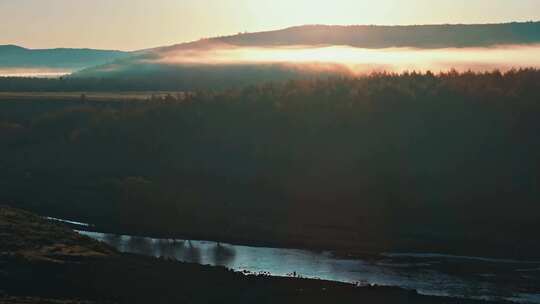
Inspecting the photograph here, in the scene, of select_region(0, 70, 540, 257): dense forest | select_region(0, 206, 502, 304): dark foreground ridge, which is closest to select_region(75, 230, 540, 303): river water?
select_region(0, 206, 502, 304): dark foreground ridge

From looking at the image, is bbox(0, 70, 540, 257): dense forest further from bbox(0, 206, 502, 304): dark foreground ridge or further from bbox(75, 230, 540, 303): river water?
bbox(0, 206, 502, 304): dark foreground ridge

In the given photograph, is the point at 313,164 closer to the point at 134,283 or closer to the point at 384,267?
the point at 384,267

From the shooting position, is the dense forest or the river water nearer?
the river water

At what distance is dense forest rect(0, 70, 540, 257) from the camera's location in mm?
83312

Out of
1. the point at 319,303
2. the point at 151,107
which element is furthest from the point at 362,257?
the point at 151,107

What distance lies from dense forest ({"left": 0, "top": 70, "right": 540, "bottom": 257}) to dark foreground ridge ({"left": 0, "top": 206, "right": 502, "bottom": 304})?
16859mm

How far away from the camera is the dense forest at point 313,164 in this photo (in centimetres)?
8331

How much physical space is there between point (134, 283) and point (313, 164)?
49680mm

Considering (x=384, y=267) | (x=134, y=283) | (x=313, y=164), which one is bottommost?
(x=384, y=267)

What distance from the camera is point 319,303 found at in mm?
54531

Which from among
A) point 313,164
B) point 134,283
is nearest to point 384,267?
point 134,283

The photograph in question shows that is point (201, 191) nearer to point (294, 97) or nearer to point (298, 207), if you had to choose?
point (298, 207)

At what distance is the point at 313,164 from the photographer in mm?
104688

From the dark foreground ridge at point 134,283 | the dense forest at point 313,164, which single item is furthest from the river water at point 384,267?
the dense forest at point 313,164
